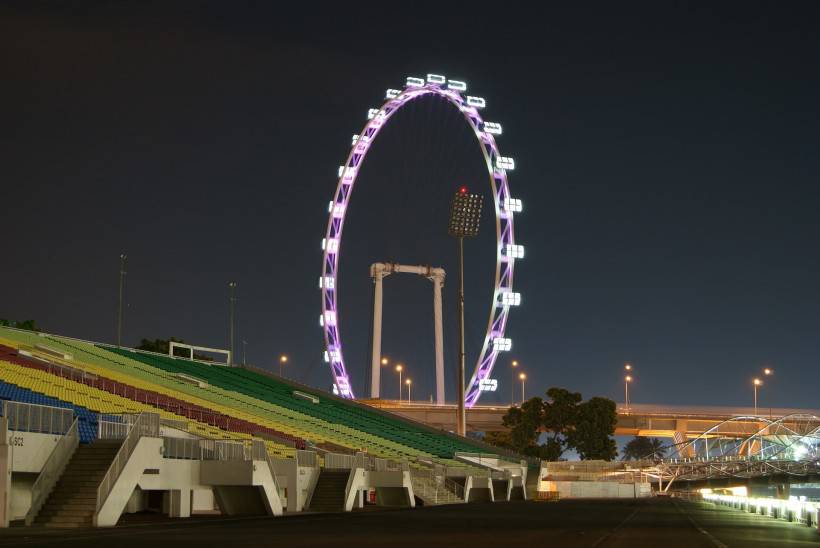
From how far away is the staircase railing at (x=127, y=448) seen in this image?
2748 cm

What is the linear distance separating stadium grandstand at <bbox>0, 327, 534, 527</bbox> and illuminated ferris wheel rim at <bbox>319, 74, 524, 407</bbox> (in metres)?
8.42

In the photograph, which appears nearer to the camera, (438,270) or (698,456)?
(438,270)

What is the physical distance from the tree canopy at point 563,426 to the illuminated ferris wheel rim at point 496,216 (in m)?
15.0

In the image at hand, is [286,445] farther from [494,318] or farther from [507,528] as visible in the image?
[494,318]

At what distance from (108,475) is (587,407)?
255 ft

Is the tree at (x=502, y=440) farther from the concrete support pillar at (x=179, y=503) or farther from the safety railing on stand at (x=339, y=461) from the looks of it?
the concrete support pillar at (x=179, y=503)

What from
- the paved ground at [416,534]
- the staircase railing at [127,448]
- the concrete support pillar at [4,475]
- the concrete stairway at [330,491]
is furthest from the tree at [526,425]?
the concrete support pillar at [4,475]

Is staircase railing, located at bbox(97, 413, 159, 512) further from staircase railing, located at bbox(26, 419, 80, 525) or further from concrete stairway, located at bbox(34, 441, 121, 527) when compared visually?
staircase railing, located at bbox(26, 419, 80, 525)

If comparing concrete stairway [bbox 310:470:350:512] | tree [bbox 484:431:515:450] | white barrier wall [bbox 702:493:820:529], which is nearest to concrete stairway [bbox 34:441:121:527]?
concrete stairway [bbox 310:470:350:512]

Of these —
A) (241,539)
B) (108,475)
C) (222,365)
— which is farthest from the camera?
(222,365)

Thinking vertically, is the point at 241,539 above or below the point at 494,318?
below

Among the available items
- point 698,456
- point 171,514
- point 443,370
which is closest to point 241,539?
point 171,514

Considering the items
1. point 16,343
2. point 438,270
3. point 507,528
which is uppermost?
point 438,270

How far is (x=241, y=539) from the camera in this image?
21438mm
